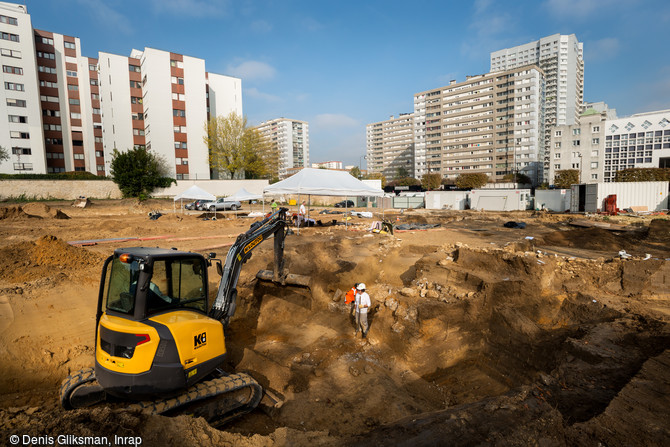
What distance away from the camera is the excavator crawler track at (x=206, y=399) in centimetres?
426

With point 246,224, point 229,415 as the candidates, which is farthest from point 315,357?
point 246,224

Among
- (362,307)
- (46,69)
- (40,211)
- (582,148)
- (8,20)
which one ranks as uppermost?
(8,20)

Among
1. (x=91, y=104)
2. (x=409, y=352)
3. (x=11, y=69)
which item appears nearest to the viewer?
(x=409, y=352)

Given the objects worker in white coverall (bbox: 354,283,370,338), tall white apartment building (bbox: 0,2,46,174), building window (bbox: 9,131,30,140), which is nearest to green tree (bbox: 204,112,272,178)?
tall white apartment building (bbox: 0,2,46,174)

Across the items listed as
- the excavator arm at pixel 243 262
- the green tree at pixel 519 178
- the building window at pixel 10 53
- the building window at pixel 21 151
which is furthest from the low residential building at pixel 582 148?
the building window at pixel 10 53

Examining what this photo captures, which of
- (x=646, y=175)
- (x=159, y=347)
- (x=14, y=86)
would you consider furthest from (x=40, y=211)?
(x=646, y=175)

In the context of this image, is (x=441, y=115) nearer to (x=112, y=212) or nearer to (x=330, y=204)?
(x=330, y=204)

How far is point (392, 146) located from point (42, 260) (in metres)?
137

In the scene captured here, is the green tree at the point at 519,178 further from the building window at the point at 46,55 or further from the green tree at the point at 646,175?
the building window at the point at 46,55

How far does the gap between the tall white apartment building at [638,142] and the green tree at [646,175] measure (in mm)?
17400

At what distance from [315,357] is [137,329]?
365 cm

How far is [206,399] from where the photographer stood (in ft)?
15.3

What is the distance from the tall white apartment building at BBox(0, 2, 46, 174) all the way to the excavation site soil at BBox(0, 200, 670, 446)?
46.0m

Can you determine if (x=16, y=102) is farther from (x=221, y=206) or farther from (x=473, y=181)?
(x=473, y=181)
